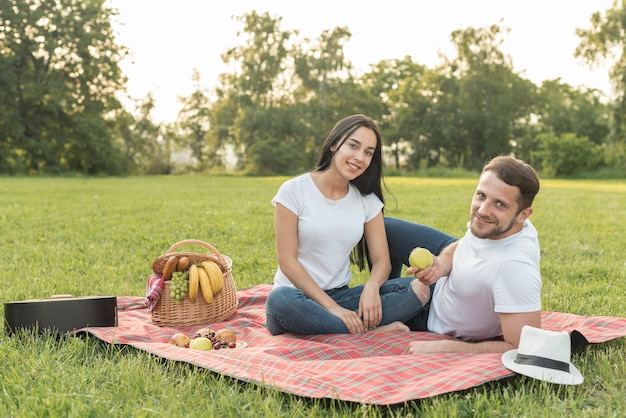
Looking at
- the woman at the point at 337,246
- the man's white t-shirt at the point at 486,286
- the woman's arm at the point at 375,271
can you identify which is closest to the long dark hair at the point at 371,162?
the woman at the point at 337,246

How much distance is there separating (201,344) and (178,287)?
79 cm

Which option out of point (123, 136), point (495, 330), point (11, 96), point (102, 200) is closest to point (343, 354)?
point (495, 330)

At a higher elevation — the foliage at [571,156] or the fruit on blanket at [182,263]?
the foliage at [571,156]

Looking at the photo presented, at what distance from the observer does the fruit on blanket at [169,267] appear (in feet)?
15.6

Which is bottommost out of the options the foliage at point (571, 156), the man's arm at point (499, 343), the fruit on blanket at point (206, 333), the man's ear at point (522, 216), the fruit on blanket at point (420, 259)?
the fruit on blanket at point (206, 333)

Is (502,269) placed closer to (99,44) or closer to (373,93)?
(99,44)

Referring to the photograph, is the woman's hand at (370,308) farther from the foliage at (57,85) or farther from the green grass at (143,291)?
the foliage at (57,85)

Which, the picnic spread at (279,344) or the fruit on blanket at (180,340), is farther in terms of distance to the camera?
the fruit on blanket at (180,340)

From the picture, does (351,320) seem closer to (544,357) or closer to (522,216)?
(522,216)

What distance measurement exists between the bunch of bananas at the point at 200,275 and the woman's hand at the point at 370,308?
1.08m

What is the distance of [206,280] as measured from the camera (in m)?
4.68

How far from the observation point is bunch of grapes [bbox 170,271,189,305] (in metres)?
4.63

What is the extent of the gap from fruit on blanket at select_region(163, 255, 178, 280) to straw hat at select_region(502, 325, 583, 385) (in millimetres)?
2456

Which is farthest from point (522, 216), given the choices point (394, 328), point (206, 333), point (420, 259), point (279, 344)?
point (206, 333)
